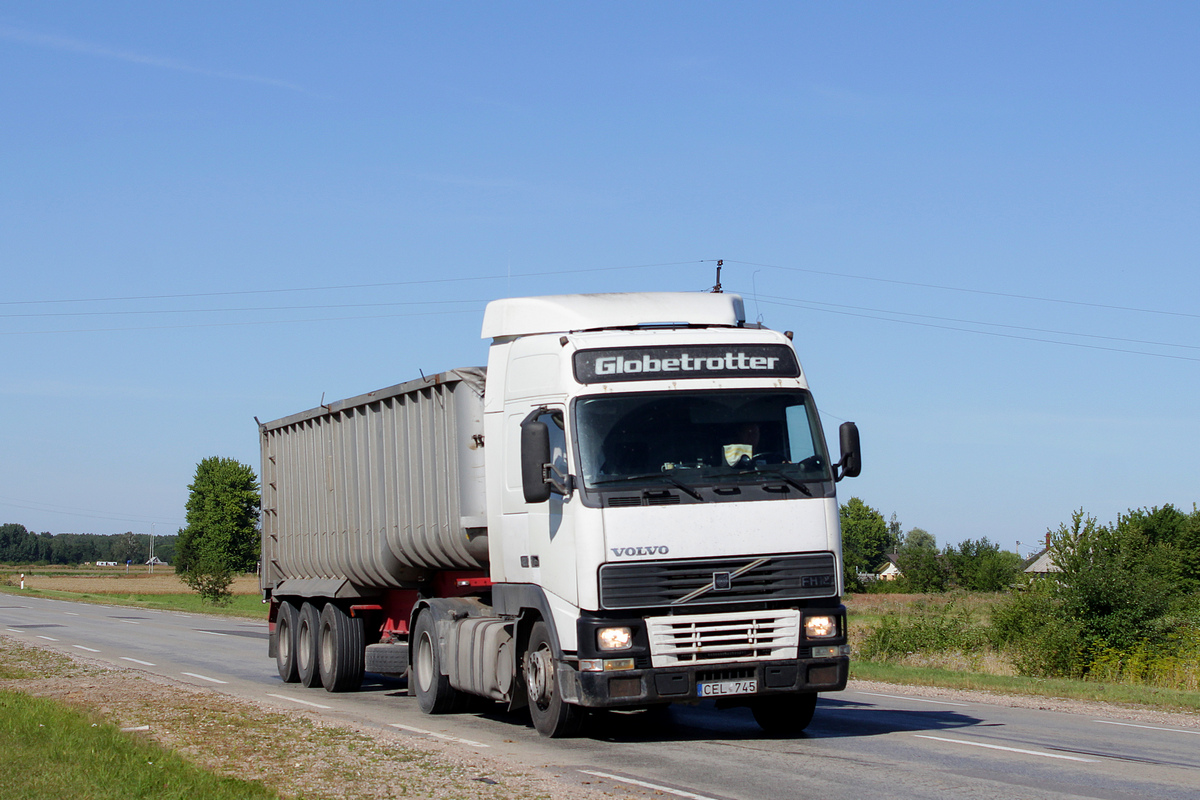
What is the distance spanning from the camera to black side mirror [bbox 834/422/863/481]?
11016 mm

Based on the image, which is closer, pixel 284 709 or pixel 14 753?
pixel 14 753

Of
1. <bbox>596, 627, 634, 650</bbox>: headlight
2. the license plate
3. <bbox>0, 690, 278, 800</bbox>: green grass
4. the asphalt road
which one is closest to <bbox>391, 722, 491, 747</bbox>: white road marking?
the asphalt road

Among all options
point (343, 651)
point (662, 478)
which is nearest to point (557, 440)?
point (662, 478)

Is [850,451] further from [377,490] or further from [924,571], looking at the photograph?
[924,571]

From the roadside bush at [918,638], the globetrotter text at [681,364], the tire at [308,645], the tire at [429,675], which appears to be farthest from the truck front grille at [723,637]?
the roadside bush at [918,638]

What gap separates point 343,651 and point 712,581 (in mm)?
7875

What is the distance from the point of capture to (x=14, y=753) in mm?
9992

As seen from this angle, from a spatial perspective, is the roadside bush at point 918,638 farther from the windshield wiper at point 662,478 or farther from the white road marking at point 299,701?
the windshield wiper at point 662,478

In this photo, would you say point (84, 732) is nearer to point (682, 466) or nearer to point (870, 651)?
point (682, 466)

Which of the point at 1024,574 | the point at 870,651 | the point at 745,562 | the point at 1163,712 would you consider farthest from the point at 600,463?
the point at 1024,574

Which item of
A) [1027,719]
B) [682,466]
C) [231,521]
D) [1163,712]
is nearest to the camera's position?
[682,466]

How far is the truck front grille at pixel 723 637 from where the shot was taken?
34.1 ft

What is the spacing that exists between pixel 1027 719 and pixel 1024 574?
15722 millimetres

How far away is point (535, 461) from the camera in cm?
1073
